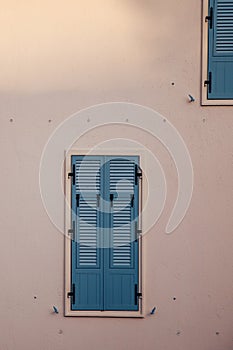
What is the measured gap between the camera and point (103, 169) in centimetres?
402

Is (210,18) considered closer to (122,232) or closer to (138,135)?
(138,135)

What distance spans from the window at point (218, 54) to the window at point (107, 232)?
762 millimetres

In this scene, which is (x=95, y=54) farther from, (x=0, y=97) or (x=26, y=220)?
(x=26, y=220)

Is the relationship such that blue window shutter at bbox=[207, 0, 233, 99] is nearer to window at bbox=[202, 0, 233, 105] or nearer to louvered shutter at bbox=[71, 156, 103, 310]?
window at bbox=[202, 0, 233, 105]

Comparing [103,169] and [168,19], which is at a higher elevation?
[168,19]

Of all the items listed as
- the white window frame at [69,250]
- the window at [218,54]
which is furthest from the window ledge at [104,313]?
the window at [218,54]

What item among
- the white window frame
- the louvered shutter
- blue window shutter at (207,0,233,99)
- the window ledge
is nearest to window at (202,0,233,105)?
blue window shutter at (207,0,233,99)

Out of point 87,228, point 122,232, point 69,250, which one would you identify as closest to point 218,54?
point 122,232

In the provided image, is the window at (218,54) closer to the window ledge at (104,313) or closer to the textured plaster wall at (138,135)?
the textured plaster wall at (138,135)

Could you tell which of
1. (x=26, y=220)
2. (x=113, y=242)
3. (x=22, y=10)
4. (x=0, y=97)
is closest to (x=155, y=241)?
(x=113, y=242)

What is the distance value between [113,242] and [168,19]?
1.71 metres

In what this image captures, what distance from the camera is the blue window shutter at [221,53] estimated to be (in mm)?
3990

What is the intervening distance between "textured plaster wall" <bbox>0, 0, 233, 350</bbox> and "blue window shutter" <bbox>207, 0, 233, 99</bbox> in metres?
0.10

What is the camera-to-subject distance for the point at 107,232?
404cm
